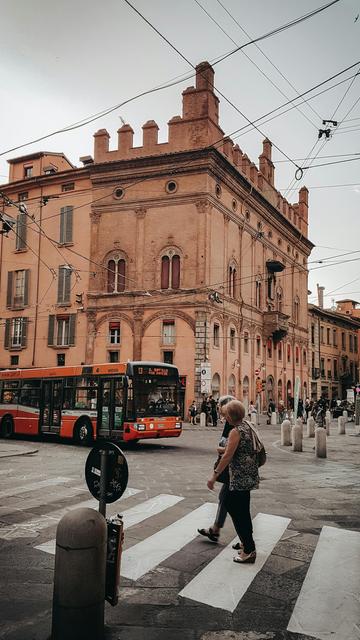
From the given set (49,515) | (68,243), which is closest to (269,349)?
(68,243)

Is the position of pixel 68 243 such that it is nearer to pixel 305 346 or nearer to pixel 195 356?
pixel 195 356

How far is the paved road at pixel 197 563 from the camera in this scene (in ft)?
13.6

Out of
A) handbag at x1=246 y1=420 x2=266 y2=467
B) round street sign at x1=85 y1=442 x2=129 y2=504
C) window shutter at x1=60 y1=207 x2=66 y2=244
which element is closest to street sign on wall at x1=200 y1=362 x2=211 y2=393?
window shutter at x1=60 y1=207 x2=66 y2=244

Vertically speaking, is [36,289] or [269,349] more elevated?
[36,289]

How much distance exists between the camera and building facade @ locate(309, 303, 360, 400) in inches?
2352

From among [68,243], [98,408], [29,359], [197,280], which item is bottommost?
[98,408]

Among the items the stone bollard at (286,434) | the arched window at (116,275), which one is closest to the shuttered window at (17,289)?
the arched window at (116,275)

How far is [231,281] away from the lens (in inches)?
1439

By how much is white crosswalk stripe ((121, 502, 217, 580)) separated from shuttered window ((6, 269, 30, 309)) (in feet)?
109

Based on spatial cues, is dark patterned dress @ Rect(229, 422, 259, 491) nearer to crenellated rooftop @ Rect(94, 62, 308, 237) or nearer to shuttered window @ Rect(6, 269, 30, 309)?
crenellated rooftop @ Rect(94, 62, 308, 237)

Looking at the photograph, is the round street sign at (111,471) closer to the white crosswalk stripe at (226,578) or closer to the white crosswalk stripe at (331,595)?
the white crosswalk stripe at (226,578)

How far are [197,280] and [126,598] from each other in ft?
94.2

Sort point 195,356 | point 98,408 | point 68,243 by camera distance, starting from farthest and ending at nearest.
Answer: point 68,243, point 195,356, point 98,408

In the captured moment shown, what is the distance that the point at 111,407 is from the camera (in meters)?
16.7
